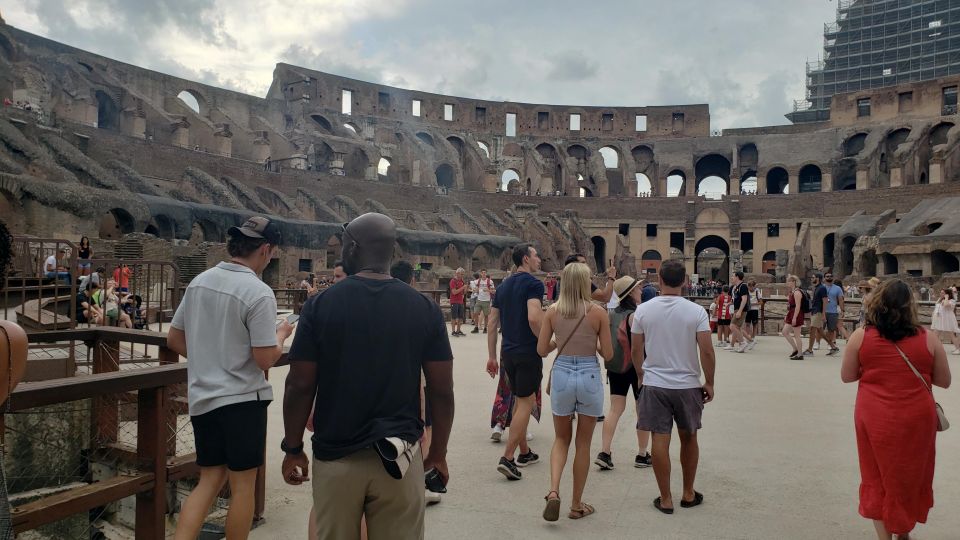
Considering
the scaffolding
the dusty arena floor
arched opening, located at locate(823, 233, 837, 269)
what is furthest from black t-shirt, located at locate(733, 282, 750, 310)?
the scaffolding

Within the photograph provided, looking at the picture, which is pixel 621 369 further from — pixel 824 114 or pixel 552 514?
pixel 824 114

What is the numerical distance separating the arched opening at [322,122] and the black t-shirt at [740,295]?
113 feet

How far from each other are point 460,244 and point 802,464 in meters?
24.7

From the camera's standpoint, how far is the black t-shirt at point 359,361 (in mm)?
2258

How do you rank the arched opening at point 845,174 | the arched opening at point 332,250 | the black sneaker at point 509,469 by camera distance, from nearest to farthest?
the black sneaker at point 509,469, the arched opening at point 332,250, the arched opening at point 845,174

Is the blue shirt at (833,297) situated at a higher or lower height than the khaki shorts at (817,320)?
higher

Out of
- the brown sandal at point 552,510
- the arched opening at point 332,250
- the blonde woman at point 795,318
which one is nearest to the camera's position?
the brown sandal at point 552,510

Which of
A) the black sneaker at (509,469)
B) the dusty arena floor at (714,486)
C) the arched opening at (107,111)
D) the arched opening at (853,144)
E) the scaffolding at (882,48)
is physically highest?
the scaffolding at (882,48)

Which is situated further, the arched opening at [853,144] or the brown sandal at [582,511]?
the arched opening at [853,144]

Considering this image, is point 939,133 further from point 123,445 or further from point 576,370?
point 123,445

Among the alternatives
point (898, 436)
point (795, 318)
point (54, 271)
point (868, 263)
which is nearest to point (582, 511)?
point (898, 436)

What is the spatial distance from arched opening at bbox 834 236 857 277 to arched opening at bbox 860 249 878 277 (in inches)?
90.2

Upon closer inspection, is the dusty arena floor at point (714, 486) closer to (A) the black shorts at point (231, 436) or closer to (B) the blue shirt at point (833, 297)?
(A) the black shorts at point (231, 436)

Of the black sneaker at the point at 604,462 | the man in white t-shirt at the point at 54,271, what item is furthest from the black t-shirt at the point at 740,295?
the man in white t-shirt at the point at 54,271
